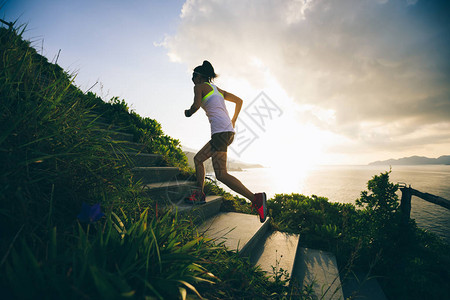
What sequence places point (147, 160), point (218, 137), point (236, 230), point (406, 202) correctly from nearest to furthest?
point (236, 230) < point (218, 137) < point (406, 202) < point (147, 160)

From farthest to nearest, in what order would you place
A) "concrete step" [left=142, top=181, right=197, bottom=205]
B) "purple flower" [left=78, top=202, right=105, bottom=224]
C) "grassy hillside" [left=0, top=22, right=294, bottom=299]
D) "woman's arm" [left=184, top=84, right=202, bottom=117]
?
"woman's arm" [left=184, top=84, right=202, bottom=117], "concrete step" [left=142, top=181, right=197, bottom=205], "purple flower" [left=78, top=202, right=105, bottom=224], "grassy hillside" [left=0, top=22, right=294, bottom=299]

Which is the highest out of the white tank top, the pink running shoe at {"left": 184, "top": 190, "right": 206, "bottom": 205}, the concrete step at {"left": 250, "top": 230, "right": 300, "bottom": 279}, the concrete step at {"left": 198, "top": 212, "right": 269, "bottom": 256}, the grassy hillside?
the white tank top

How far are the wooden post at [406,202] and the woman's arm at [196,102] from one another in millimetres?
3774

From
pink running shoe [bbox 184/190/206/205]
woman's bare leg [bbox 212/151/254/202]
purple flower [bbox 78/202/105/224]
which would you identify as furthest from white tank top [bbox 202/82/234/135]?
purple flower [bbox 78/202/105/224]

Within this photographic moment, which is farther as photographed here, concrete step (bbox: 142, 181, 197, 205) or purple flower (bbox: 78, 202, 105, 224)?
concrete step (bbox: 142, 181, 197, 205)

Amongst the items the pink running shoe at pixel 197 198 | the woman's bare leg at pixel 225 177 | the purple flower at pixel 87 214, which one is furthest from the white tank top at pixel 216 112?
the purple flower at pixel 87 214

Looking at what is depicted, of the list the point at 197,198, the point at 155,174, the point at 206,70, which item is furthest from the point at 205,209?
the point at 206,70

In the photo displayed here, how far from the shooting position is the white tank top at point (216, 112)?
2.64 meters

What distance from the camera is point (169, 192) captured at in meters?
2.82

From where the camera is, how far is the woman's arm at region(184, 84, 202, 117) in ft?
8.66

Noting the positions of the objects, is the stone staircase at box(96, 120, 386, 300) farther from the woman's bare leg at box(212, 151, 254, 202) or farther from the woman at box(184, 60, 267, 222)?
the woman's bare leg at box(212, 151, 254, 202)

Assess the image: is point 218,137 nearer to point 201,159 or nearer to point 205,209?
point 201,159

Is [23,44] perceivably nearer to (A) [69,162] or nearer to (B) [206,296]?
(A) [69,162]

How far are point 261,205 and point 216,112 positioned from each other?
59.9 inches
